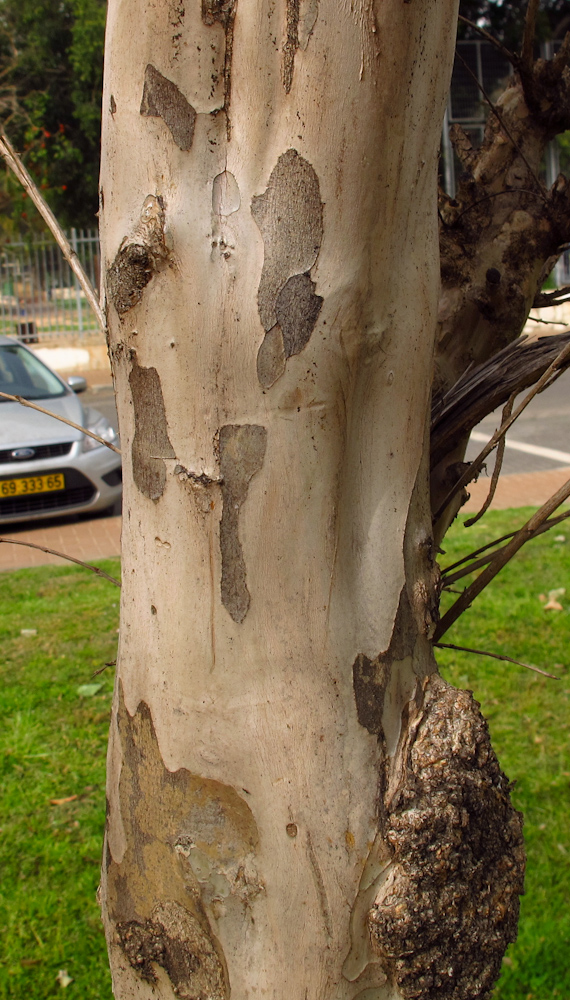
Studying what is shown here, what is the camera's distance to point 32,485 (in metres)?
7.59

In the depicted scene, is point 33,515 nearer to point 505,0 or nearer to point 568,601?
point 568,601

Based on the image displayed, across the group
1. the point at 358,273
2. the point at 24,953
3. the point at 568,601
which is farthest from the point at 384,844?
the point at 568,601

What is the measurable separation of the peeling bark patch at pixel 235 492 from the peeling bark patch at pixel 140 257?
0.26 metres

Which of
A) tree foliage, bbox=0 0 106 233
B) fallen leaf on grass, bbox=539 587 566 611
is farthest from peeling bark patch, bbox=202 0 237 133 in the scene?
tree foliage, bbox=0 0 106 233

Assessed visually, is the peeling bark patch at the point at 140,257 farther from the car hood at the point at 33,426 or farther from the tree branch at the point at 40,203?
the car hood at the point at 33,426

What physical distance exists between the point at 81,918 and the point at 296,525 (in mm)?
Answer: 2255

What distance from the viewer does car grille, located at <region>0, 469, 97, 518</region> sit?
25.1 feet

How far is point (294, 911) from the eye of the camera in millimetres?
1408

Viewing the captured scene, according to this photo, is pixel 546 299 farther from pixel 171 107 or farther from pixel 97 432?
pixel 97 432

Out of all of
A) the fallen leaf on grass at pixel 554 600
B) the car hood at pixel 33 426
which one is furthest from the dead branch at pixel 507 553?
the car hood at pixel 33 426

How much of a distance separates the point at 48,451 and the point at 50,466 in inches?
6.9

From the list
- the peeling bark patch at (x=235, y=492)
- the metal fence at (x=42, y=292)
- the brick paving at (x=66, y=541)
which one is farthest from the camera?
the metal fence at (x=42, y=292)

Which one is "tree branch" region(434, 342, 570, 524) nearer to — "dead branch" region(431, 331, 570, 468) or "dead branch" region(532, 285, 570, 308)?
"dead branch" region(431, 331, 570, 468)

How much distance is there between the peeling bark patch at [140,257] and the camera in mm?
1324
